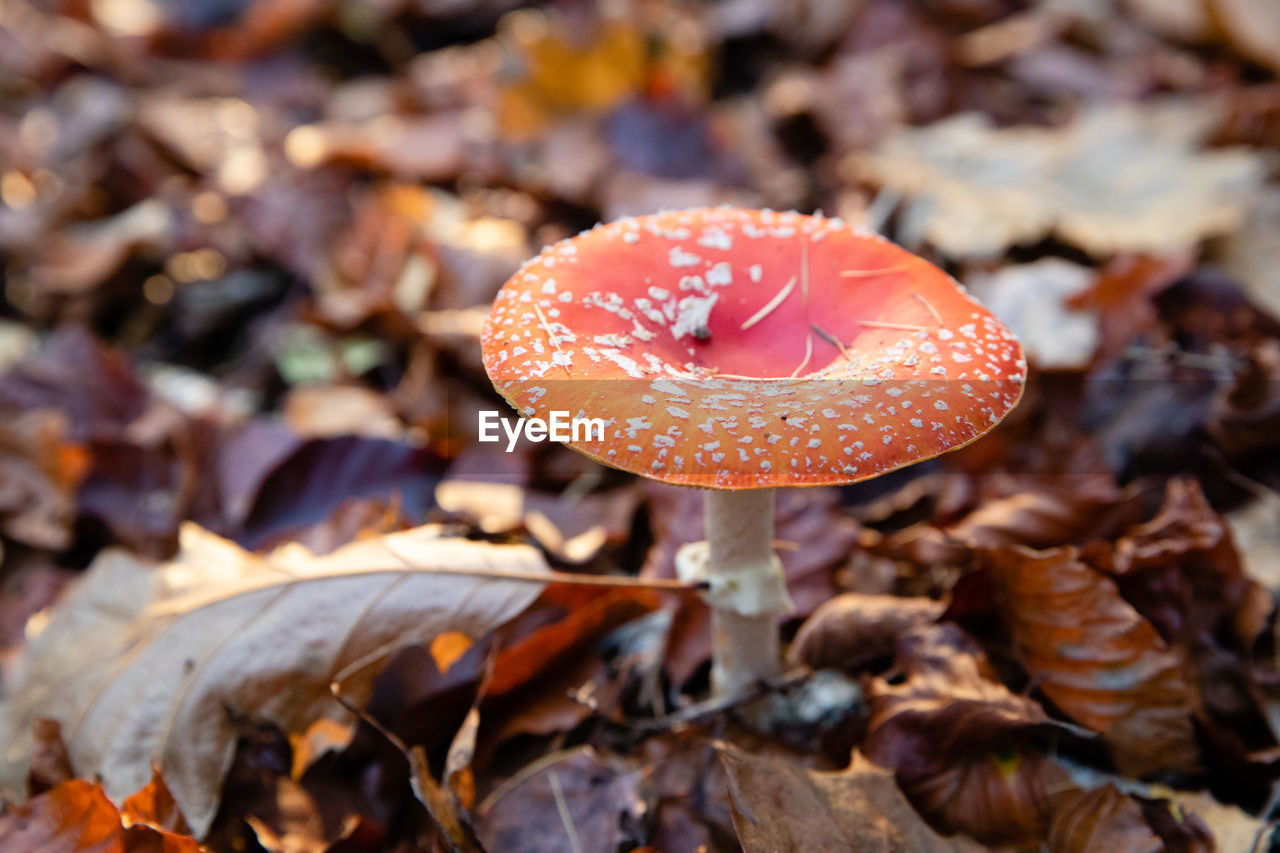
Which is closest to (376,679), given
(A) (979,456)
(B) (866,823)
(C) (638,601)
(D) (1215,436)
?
(C) (638,601)

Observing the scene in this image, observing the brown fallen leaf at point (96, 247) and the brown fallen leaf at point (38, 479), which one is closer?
the brown fallen leaf at point (38, 479)

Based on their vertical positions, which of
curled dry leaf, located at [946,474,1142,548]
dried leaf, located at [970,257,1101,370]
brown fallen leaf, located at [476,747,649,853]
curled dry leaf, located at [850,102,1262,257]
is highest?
curled dry leaf, located at [850,102,1262,257]

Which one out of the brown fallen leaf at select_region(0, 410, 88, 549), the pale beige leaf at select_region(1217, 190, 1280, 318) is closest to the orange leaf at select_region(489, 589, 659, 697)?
the brown fallen leaf at select_region(0, 410, 88, 549)

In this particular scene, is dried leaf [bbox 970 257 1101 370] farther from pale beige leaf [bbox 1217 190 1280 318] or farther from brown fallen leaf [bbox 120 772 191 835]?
brown fallen leaf [bbox 120 772 191 835]

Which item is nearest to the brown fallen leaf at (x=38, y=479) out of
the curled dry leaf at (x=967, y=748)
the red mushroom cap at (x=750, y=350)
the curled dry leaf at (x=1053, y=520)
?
the red mushroom cap at (x=750, y=350)

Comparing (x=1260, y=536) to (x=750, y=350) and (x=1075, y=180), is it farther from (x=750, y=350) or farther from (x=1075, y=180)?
(x=1075, y=180)

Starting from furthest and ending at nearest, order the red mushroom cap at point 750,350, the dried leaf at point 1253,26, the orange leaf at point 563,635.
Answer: the dried leaf at point 1253,26 < the orange leaf at point 563,635 < the red mushroom cap at point 750,350

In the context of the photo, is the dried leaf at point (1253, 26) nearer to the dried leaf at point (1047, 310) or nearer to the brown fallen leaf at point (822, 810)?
the dried leaf at point (1047, 310)

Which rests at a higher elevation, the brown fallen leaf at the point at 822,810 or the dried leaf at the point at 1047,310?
the dried leaf at the point at 1047,310
